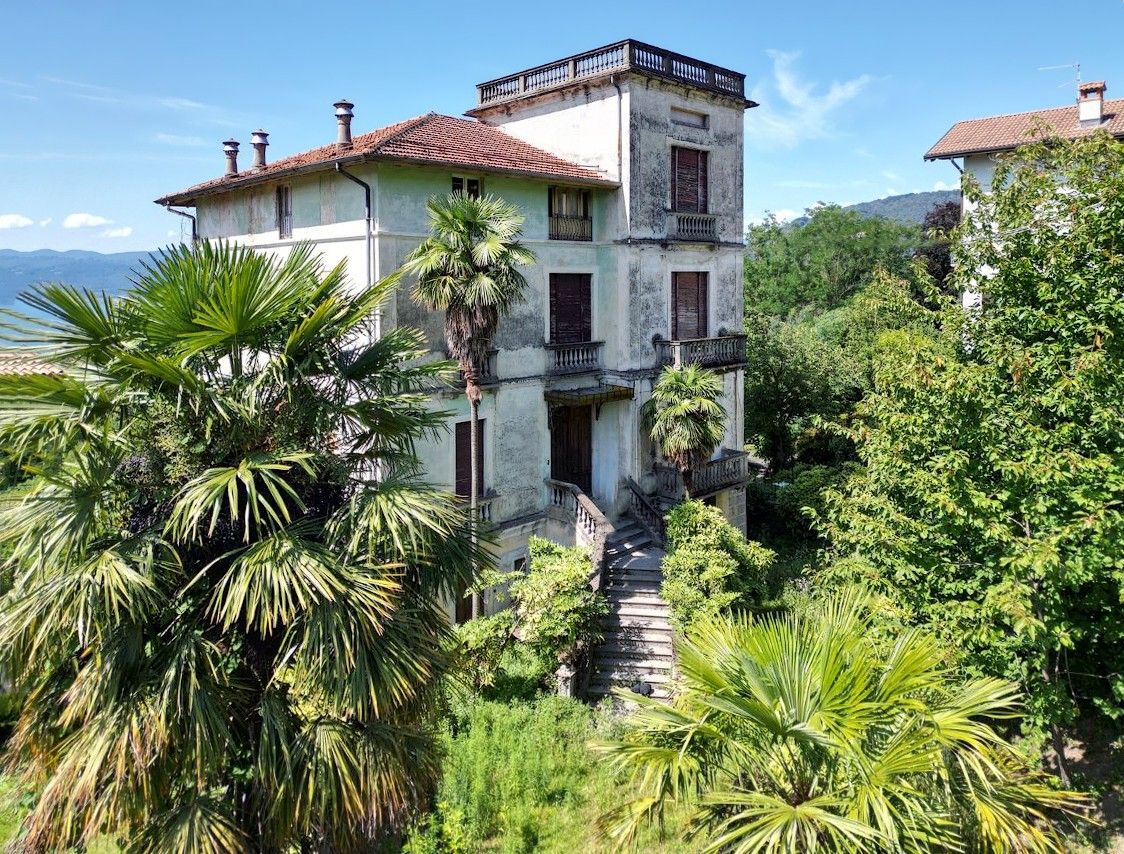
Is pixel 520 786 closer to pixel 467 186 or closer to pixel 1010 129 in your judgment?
pixel 467 186

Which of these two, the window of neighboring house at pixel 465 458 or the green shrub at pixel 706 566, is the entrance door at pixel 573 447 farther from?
the green shrub at pixel 706 566

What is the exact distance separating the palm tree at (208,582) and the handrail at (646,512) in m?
14.0

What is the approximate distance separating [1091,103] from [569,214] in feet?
59.3

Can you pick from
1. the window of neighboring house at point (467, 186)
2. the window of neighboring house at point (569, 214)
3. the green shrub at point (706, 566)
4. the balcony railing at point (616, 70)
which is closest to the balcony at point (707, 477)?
the green shrub at point (706, 566)

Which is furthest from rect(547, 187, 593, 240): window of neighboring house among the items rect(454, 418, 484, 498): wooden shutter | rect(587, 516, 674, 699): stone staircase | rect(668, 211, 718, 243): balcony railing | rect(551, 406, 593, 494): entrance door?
rect(587, 516, 674, 699): stone staircase

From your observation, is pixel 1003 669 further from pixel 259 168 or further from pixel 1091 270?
pixel 259 168

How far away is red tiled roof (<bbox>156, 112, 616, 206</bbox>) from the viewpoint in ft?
54.0

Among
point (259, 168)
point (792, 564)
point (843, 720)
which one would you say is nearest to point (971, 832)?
point (843, 720)

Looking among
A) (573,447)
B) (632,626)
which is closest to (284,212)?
(573,447)

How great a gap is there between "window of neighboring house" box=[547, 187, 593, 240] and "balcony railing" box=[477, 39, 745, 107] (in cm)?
307

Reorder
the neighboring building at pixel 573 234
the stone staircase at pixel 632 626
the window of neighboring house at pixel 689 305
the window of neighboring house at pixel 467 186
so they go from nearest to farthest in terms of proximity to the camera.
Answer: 1. the stone staircase at pixel 632 626
2. the neighboring building at pixel 573 234
3. the window of neighboring house at pixel 467 186
4. the window of neighboring house at pixel 689 305

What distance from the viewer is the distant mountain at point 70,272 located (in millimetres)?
7301

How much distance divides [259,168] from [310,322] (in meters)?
16.2

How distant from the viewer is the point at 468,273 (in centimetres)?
1545
